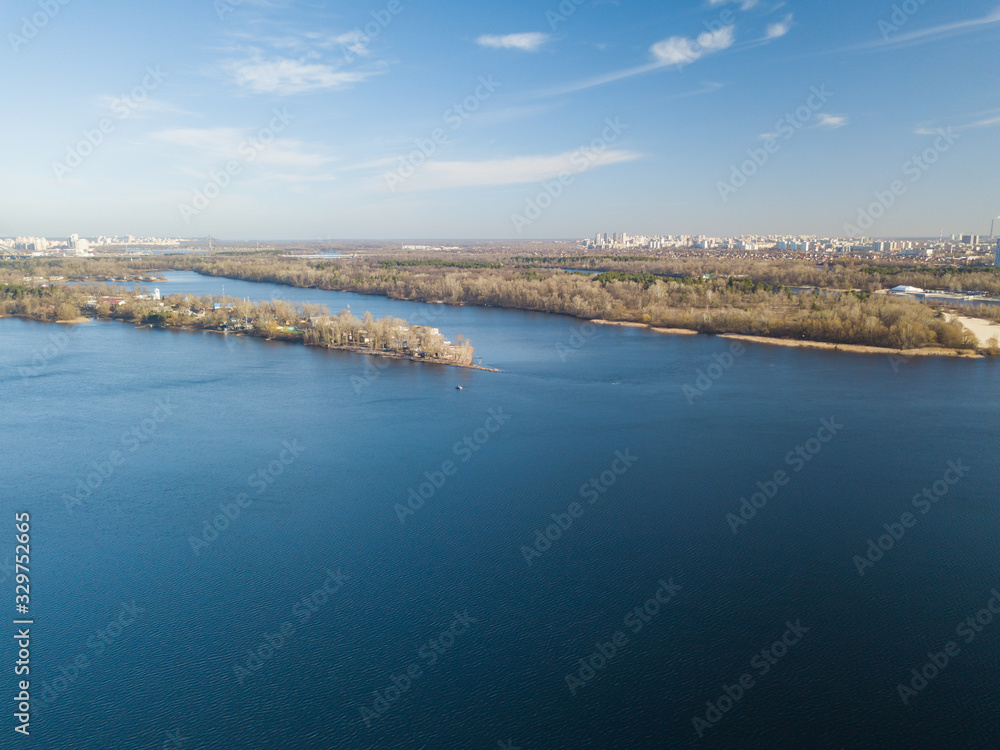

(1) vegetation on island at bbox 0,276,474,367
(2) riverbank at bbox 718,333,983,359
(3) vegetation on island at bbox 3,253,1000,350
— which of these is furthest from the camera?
(3) vegetation on island at bbox 3,253,1000,350

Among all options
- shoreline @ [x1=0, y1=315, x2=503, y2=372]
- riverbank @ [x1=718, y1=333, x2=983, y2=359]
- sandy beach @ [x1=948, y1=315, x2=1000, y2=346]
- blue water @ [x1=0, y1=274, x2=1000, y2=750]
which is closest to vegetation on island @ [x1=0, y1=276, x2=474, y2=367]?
shoreline @ [x1=0, y1=315, x2=503, y2=372]

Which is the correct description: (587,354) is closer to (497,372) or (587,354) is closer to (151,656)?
(497,372)

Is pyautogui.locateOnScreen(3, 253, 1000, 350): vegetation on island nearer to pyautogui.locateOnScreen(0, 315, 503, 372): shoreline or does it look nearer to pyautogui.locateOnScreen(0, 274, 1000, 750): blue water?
pyautogui.locateOnScreen(0, 274, 1000, 750): blue water

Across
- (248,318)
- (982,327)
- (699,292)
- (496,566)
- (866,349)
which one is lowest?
(496,566)

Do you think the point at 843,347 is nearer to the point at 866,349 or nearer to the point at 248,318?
the point at 866,349

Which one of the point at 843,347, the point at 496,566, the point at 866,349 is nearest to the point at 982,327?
the point at 866,349

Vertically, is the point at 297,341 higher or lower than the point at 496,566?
higher

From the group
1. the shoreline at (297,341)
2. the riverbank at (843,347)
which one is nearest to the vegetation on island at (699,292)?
the riverbank at (843,347)

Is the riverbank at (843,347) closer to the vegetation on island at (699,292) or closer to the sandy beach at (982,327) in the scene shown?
the vegetation on island at (699,292)
